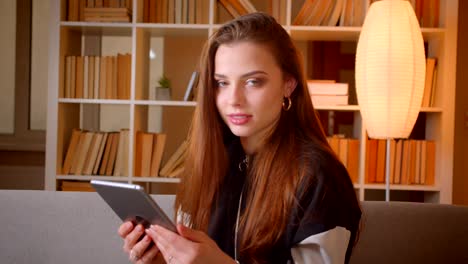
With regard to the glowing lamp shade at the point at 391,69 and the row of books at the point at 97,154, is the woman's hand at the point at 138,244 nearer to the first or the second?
the glowing lamp shade at the point at 391,69

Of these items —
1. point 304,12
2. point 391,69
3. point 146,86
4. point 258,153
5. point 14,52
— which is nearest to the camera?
point 258,153

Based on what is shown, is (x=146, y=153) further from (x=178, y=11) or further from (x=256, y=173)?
(x=256, y=173)

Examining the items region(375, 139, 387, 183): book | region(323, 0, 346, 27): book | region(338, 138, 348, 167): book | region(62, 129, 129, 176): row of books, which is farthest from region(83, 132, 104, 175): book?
region(375, 139, 387, 183): book

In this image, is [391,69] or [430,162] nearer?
[391,69]

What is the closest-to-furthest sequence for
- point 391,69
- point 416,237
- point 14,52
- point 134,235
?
point 134,235
point 416,237
point 391,69
point 14,52

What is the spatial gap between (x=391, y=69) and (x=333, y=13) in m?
0.76

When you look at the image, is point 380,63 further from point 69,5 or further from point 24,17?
point 24,17

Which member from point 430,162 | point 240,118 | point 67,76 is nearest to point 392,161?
point 430,162

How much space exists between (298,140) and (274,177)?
0.12 m

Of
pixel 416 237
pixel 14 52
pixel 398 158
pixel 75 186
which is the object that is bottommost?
pixel 75 186

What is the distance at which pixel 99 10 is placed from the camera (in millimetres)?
3547

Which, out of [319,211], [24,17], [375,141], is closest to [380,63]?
[375,141]

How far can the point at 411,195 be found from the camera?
4.39 m

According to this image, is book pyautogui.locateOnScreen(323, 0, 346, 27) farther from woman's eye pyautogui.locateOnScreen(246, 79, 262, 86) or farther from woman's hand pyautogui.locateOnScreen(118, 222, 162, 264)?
woman's hand pyautogui.locateOnScreen(118, 222, 162, 264)
